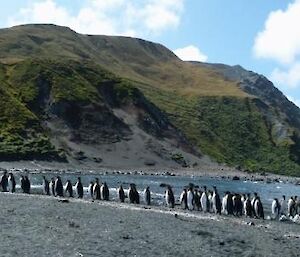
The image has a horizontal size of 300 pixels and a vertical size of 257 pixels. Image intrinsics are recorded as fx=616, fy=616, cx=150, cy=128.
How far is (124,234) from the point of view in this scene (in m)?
32.5

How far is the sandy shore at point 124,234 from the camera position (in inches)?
1078

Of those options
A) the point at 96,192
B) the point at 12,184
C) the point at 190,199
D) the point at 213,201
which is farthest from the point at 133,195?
the point at 12,184

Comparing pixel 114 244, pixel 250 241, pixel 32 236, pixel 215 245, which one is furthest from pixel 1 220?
pixel 250 241

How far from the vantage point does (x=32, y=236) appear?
2866 centimetres

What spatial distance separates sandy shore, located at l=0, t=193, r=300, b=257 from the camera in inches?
1078

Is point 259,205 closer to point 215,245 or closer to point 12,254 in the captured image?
point 215,245

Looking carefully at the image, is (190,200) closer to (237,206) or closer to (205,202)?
(205,202)

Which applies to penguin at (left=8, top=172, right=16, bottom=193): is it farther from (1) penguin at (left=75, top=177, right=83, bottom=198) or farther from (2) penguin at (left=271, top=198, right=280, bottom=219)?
(2) penguin at (left=271, top=198, right=280, bottom=219)

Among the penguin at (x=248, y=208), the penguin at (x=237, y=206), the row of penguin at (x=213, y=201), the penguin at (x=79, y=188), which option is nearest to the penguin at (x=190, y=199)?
the row of penguin at (x=213, y=201)

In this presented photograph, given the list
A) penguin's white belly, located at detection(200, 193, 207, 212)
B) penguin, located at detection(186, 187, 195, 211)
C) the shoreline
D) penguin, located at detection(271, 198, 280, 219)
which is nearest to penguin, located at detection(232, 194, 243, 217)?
penguin's white belly, located at detection(200, 193, 207, 212)

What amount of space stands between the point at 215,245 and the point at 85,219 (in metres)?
8.83

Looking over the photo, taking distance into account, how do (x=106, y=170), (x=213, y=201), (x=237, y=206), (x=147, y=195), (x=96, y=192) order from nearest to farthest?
(x=237, y=206), (x=213, y=201), (x=147, y=195), (x=96, y=192), (x=106, y=170)

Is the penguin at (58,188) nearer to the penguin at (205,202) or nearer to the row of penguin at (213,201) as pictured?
the row of penguin at (213,201)

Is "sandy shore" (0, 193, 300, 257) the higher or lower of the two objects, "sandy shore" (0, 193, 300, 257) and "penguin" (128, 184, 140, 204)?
the lower
